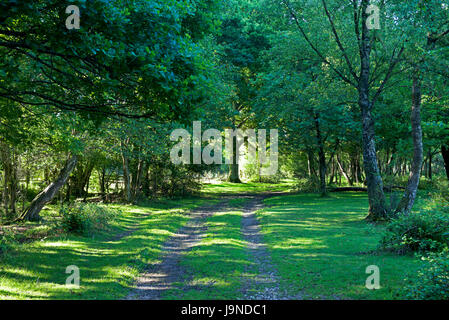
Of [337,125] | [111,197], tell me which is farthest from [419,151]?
[111,197]

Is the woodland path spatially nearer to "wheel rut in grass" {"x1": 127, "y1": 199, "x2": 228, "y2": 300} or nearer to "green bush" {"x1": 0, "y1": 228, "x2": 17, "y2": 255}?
"wheel rut in grass" {"x1": 127, "y1": 199, "x2": 228, "y2": 300}

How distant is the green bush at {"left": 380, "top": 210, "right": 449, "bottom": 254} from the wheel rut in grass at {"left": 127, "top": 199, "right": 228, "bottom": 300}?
5.72 m

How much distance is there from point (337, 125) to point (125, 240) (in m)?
17.8

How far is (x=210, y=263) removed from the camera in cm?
957

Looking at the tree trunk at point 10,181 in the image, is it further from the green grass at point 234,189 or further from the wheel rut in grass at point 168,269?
the green grass at point 234,189

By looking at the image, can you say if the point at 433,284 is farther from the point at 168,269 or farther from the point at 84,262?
the point at 84,262

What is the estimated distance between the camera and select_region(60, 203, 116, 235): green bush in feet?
45.9

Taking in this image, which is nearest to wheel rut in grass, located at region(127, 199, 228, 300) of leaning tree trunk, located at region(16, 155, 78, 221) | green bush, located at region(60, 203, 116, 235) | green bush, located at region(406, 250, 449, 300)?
green bush, located at region(60, 203, 116, 235)

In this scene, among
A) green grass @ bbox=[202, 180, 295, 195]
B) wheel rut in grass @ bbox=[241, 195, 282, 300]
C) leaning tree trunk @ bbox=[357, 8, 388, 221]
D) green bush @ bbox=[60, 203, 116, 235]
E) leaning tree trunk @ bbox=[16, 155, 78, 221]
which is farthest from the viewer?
green grass @ bbox=[202, 180, 295, 195]

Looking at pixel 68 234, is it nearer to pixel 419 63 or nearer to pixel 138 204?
pixel 138 204

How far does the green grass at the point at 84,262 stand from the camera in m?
7.35

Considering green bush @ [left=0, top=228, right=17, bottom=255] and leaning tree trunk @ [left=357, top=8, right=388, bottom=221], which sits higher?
leaning tree trunk @ [left=357, top=8, right=388, bottom=221]

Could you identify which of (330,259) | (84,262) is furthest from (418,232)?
(84,262)
